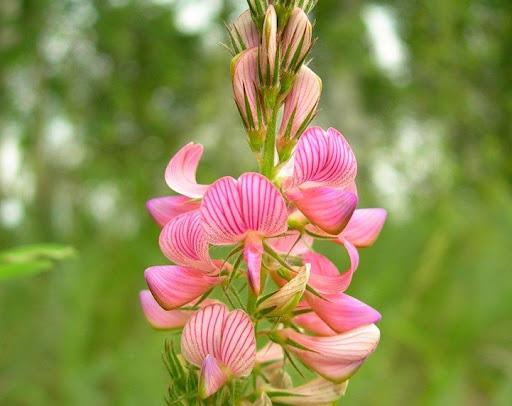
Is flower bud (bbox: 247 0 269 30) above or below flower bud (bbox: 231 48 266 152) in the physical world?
above

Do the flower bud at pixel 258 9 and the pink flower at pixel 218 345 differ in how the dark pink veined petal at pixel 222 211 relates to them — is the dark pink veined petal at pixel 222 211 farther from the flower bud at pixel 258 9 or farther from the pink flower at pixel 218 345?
the flower bud at pixel 258 9

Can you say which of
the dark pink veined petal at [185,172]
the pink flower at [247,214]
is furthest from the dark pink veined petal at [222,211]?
the dark pink veined petal at [185,172]

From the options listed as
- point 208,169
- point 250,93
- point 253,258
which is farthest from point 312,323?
point 208,169

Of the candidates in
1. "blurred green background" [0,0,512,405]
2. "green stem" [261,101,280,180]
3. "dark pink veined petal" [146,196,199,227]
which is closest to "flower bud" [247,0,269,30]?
"green stem" [261,101,280,180]

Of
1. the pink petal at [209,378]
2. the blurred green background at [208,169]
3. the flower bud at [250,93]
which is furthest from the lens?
the blurred green background at [208,169]

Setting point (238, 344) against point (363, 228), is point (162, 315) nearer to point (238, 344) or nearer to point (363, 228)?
point (238, 344)

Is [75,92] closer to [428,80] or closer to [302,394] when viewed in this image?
[428,80]

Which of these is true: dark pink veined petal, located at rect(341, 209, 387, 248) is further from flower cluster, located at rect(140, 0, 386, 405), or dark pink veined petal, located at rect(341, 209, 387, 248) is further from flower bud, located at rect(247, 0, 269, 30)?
flower bud, located at rect(247, 0, 269, 30)
